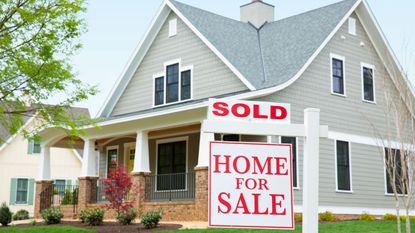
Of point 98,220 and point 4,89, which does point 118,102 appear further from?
point 4,89

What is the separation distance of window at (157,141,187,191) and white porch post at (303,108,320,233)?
16684 mm

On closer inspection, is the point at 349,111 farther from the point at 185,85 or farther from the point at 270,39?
the point at 185,85

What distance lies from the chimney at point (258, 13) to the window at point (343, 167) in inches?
266

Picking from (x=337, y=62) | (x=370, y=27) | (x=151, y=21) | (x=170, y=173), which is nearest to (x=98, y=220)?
(x=170, y=173)

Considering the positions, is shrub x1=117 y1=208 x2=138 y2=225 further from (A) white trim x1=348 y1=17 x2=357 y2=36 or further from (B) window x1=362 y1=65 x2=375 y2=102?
(A) white trim x1=348 y1=17 x2=357 y2=36

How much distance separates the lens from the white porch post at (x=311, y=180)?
4.22m

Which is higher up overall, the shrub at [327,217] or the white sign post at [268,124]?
the white sign post at [268,124]

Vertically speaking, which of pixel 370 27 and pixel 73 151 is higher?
pixel 370 27

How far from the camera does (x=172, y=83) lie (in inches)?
868

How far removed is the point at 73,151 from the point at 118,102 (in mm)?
14487

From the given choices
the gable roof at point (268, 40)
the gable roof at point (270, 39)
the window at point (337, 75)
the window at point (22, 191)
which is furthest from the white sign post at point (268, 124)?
the window at point (22, 191)

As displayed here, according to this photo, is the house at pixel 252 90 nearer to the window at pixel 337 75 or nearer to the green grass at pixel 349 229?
the window at pixel 337 75

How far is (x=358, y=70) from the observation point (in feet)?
70.5

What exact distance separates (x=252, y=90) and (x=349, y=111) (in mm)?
4420
